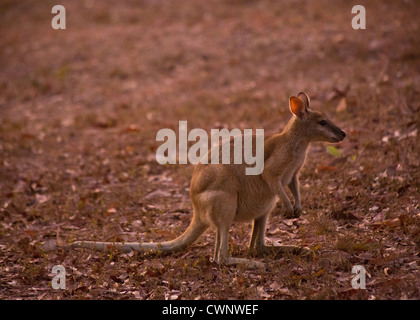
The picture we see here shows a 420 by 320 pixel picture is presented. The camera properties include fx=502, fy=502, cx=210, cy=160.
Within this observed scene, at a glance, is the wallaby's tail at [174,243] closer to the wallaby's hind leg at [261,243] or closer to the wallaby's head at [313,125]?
the wallaby's hind leg at [261,243]

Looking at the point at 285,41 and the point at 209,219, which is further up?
the point at 285,41

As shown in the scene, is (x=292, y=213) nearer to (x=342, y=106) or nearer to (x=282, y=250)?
(x=282, y=250)

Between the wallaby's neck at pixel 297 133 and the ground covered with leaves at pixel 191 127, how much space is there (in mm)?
919

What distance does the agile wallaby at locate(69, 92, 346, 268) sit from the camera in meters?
4.55

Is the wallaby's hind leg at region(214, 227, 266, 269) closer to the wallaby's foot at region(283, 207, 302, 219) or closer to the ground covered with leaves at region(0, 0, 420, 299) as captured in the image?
the ground covered with leaves at region(0, 0, 420, 299)

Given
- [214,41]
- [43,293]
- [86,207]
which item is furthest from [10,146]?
[214,41]

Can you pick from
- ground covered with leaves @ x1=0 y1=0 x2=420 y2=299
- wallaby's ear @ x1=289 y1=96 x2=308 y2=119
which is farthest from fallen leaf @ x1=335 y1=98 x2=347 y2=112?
wallaby's ear @ x1=289 y1=96 x2=308 y2=119

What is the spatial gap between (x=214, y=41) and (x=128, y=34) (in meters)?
2.70

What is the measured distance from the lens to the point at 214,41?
40.6 ft

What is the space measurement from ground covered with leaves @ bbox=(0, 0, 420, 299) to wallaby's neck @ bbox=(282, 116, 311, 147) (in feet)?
3.02

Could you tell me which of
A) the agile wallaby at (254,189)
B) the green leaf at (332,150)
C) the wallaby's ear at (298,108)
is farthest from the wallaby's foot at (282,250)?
the green leaf at (332,150)

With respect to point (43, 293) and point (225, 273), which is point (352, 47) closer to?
point (225, 273)

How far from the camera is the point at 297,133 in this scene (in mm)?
4770

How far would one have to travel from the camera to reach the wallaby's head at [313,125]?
4.78 meters
